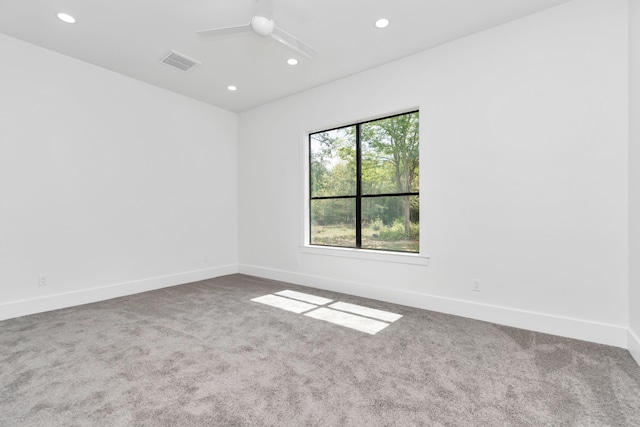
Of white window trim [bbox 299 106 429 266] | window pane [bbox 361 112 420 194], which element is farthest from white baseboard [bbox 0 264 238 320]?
window pane [bbox 361 112 420 194]

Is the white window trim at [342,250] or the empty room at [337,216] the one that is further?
the white window trim at [342,250]

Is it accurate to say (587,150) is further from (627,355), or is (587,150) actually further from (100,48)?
(100,48)

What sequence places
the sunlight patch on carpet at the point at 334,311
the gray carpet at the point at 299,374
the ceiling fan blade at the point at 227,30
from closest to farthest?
the gray carpet at the point at 299,374 < the ceiling fan blade at the point at 227,30 < the sunlight patch on carpet at the point at 334,311

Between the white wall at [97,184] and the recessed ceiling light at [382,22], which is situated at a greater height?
the recessed ceiling light at [382,22]

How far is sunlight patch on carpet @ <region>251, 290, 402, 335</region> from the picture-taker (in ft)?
9.55

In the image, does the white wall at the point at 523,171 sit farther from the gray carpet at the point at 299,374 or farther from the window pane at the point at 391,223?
the gray carpet at the point at 299,374

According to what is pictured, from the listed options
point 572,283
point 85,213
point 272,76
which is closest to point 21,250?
point 85,213

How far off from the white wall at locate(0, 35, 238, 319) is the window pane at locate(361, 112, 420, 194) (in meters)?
2.77

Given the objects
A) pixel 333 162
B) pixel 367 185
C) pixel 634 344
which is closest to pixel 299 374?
pixel 634 344

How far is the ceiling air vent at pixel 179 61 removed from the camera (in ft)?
11.4

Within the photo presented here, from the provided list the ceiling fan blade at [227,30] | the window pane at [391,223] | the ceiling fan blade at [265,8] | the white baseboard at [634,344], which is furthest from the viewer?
the window pane at [391,223]

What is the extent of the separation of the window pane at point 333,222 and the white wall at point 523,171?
0.44 m

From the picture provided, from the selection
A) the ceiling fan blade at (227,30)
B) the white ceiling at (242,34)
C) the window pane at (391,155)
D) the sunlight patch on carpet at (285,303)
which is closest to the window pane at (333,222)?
the window pane at (391,155)

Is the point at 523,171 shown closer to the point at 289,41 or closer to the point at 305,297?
the point at 289,41
